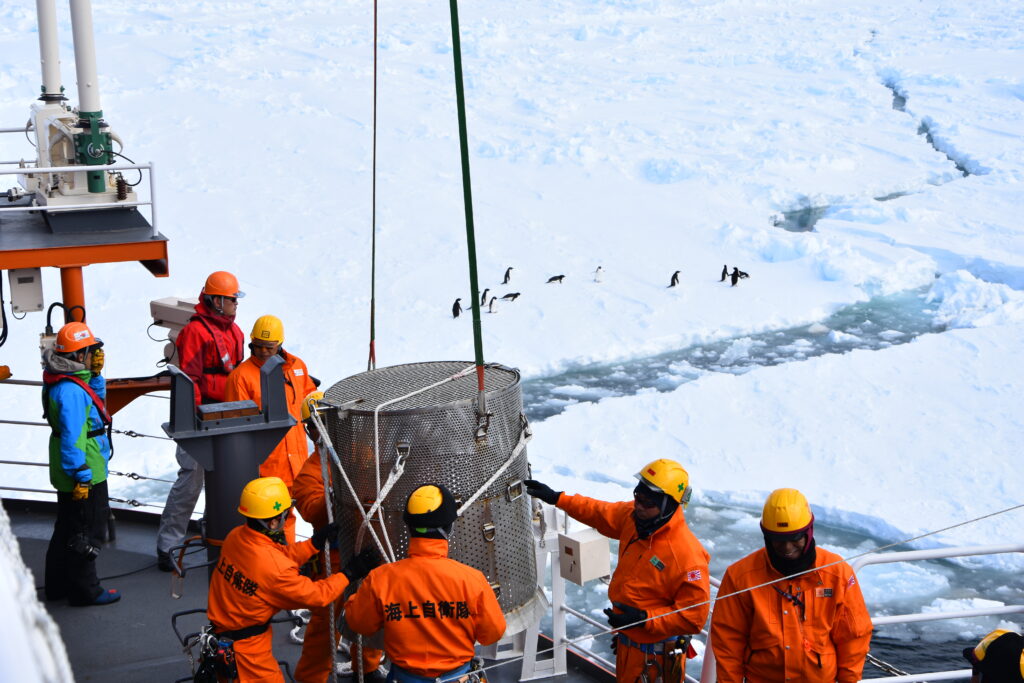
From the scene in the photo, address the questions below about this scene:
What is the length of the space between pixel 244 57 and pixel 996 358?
15934mm

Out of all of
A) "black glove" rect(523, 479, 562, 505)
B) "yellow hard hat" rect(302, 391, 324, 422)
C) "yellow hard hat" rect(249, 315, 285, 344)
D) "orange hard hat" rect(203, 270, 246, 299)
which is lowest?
"black glove" rect(523, 479, 562, 505)

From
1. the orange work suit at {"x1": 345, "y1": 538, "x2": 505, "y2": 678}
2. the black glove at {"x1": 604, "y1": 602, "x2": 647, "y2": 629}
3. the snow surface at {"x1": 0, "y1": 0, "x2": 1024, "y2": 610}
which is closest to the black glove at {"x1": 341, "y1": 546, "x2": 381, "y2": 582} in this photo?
the orange work suit at {"x1": 345, "y1": 538, "x2": 505, "y2": 678}

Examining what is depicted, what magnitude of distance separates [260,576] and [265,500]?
0.80ft

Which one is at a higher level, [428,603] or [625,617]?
[428,603]

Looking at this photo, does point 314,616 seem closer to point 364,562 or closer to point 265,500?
point 364,562

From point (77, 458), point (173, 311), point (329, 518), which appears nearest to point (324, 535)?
point (329, 518)

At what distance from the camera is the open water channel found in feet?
23.9

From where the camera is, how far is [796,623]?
9.42 ft

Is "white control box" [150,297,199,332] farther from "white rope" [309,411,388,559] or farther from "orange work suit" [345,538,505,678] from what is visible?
"orange work suit" [345,538,505,678]

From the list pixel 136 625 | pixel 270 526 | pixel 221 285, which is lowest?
pixel 136 625

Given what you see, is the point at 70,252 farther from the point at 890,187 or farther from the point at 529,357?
the point at 890,187

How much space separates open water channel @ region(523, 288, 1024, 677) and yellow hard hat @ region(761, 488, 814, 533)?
14.4ft

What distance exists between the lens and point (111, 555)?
5.37 metres

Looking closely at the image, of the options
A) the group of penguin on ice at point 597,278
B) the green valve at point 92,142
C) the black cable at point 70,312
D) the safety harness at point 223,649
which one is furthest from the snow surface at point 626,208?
the safety harness at point 223,649
